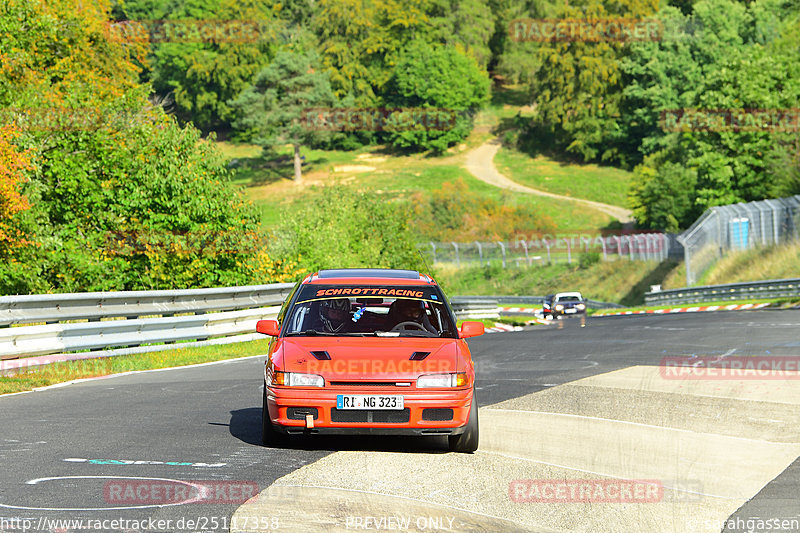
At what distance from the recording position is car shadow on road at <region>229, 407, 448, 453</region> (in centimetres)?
873

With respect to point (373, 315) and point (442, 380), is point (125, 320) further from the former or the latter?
point (442, 380)

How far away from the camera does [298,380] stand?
834 centimetres

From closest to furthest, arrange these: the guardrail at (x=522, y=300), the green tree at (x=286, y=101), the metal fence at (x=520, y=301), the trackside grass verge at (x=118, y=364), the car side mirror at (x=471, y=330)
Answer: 1. the car side mirror at (x=471, y=330)
2. the trackside grass verge at (x=118, y=364)
3. the metal fence at (x=520, y=301)
4. the guardrail at (x=522, y=300)
5. the green tree at (x=286, y=101)

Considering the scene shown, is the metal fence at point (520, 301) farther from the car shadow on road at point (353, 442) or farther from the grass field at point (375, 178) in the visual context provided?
the car shadow on road at point (353, 442)

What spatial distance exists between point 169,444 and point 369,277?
95.7 inches

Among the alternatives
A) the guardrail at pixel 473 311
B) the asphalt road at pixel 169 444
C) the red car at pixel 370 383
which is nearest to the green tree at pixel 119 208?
the asphalt road at pixel 169 444

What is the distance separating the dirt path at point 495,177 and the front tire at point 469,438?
75.6 meters

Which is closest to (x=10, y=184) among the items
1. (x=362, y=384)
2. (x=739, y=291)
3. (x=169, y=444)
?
(x=169, y=444)

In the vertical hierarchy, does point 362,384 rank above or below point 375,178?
above

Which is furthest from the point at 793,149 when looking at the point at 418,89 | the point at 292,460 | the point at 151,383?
the point at 418,89

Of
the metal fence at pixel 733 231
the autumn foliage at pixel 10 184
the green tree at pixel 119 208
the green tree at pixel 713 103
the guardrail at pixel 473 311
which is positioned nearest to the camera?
the autumn foliage at pixel 10 184

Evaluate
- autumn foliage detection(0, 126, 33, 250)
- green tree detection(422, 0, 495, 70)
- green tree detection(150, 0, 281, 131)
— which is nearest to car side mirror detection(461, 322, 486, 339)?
autumn foliage detection(0, 126, 33, 250)

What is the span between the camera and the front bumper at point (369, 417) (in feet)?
27.0

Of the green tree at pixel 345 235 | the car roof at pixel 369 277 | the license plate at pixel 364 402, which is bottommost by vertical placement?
the green tree at pixel 345 235
